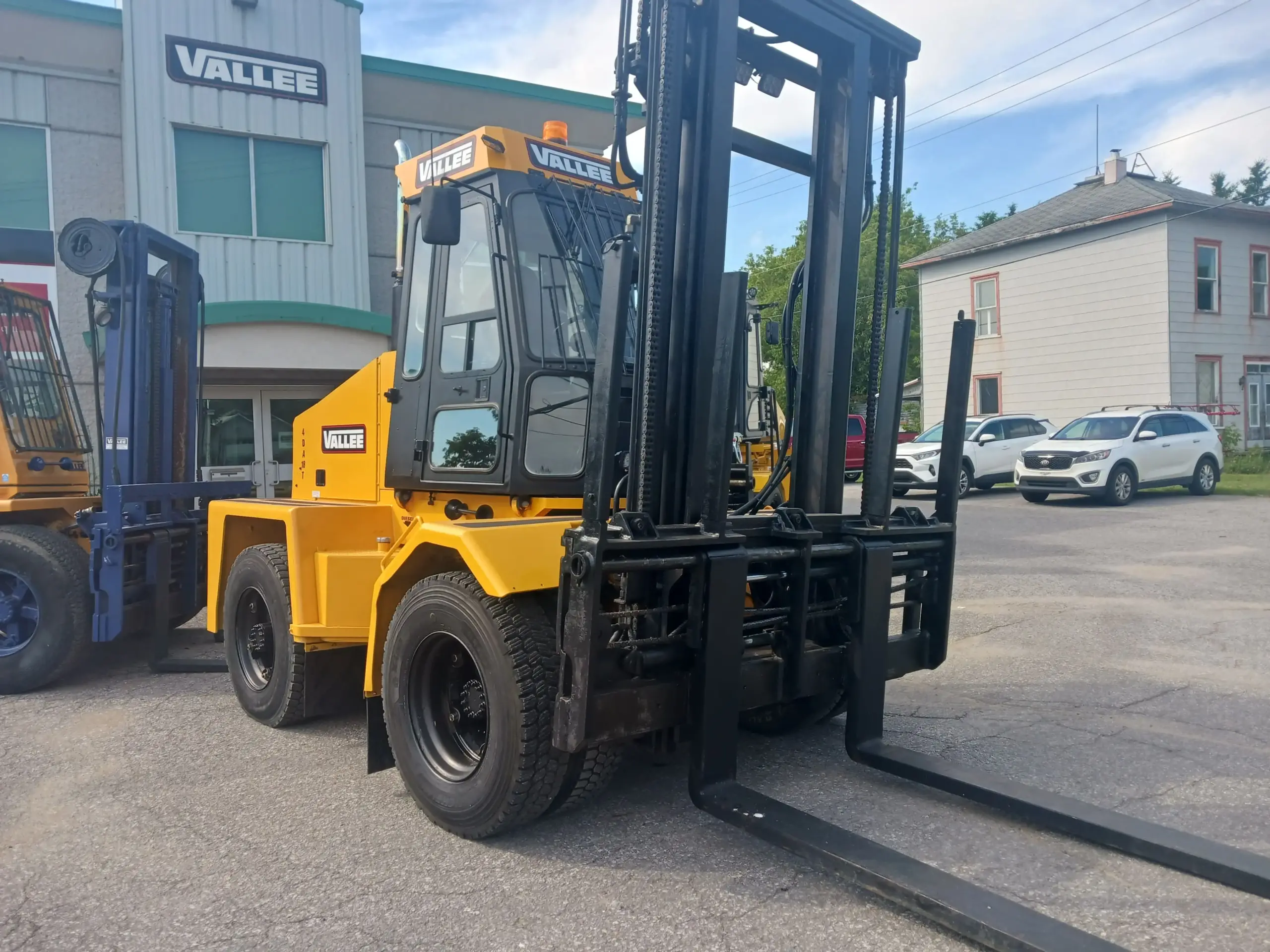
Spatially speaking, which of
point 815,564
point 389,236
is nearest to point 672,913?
point 815,564

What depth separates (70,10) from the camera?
14211 millimetres

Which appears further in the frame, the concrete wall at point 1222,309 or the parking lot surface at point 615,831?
the concrete wall at point 1222,309

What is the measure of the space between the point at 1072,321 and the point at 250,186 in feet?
68.6

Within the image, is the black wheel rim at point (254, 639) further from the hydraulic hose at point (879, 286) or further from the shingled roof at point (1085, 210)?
the shingled roof at point (1085, 210)

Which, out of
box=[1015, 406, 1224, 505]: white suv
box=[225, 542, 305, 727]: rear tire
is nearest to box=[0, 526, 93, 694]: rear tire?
box=[225, 542, 305, 727]: rear tire

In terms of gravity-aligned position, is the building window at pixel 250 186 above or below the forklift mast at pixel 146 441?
above

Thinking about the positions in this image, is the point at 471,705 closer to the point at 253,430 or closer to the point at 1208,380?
the point at 253,430

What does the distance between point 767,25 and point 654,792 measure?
332cm

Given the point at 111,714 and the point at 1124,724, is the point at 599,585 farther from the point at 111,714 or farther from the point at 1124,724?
the point at 111,714

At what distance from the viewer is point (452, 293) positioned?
4.92 metres

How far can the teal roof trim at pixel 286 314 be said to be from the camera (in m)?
13.9

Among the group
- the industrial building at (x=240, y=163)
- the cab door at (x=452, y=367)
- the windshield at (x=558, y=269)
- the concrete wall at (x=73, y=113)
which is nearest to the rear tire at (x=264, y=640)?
the cab door at (x=452, y=367)

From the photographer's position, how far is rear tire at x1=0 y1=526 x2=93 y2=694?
22.0 ft

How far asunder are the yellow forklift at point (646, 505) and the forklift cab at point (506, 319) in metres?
0.01
